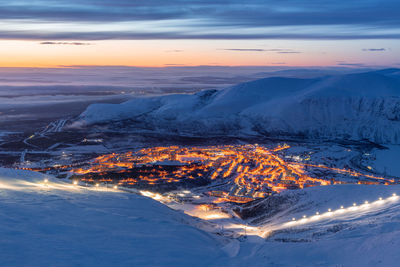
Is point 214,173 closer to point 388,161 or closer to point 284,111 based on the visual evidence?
point 388,161

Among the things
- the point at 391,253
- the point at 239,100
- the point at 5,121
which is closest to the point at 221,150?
the point at 239,100

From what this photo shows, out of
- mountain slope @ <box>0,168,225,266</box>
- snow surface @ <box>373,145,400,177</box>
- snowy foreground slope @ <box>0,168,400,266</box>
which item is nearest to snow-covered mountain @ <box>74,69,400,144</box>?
snow surface @ <box>373,145,400,177</box>

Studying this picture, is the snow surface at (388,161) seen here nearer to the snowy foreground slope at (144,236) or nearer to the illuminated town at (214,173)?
the illuminated town at (214,173)

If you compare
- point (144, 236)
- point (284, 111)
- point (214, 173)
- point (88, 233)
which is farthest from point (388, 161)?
point (88, 233)

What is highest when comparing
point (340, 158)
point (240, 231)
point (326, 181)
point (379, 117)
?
point (379, 117)

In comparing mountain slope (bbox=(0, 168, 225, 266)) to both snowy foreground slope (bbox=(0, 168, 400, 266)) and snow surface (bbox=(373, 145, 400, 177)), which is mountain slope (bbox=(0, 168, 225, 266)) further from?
snow surface (bbox=(373, 145, 400, 177))

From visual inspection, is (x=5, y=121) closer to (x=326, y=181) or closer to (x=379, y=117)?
(x=326, y=181)

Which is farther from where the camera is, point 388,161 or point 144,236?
point 388,161
